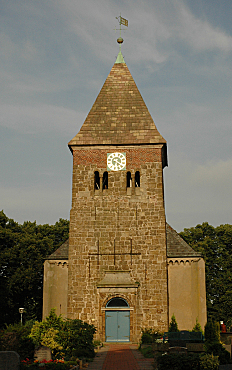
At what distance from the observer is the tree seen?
45750mm

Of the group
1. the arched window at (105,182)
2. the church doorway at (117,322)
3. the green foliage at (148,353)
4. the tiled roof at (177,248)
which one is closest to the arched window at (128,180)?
the arched window at (105,182)

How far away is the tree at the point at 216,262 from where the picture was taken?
45750 mm

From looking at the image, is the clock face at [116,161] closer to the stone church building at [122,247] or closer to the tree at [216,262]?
the stone church building at [122,247]

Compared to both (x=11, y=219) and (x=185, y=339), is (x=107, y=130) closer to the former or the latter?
(x=185, y=339)

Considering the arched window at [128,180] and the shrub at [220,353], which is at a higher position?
the arched window at [128,180]

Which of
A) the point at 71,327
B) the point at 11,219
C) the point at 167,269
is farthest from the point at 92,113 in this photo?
the point at 11,219

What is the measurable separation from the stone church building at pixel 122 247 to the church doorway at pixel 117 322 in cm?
6

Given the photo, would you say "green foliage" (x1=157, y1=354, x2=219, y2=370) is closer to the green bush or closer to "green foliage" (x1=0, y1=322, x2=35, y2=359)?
the green bush

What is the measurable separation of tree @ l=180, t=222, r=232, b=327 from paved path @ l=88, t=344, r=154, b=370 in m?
23.3

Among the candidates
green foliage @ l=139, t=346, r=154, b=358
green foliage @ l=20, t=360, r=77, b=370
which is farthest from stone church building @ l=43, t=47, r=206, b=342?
green foliage @ l=20, t=360, r=77, b=370

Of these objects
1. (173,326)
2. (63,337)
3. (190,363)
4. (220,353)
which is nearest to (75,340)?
(63,337)

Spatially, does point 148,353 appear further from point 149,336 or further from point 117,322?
point 117,322

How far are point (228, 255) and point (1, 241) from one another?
24.7 m

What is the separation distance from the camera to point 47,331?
18859 millimetres
